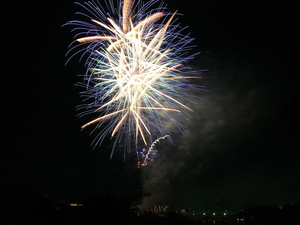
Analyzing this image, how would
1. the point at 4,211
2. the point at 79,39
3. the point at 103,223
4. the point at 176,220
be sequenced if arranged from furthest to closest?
the point at 176,220 < the point at 79,39 < the point at 103,223 < the point at 4,211

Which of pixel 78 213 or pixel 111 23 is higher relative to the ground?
pixel 111 23

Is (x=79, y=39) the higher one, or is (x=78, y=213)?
(x=79, y=39)

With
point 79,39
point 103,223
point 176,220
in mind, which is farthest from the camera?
point 176,220

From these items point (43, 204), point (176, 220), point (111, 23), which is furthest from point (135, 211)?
point (111, 23)

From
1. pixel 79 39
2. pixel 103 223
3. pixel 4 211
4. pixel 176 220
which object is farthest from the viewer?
pixel 176 220

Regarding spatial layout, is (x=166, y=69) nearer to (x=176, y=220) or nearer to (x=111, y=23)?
(x=111, y=23)

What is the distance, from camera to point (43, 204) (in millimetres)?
11953

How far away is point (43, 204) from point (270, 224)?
37.7 feet

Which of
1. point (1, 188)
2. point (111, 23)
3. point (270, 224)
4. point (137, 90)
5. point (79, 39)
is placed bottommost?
point (270, 224)

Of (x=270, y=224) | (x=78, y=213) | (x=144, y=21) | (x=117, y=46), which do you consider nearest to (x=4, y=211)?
(x=78, y=213)

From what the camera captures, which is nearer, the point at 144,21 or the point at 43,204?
the point at 43,204

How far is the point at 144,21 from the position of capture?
48.2 ft

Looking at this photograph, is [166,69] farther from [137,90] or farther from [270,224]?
[270,224]

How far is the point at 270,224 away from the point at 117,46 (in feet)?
41.0
